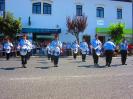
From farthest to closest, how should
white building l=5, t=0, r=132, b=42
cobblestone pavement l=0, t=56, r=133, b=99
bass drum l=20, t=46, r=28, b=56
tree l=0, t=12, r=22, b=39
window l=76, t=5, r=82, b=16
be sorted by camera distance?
window l=76, t=5, r=82, b=16 < white building l=5, t=0, r=132, b=42 < tree l=0, t=12, r=22, b=39 < bass drum l=20, t=46, r=28, b=56 < cobblestone pavement l=0, t=56, r=133, b=99

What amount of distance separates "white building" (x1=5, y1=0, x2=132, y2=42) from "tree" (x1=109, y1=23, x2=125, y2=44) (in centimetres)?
284

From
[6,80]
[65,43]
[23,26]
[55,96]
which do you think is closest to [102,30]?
[65,43]

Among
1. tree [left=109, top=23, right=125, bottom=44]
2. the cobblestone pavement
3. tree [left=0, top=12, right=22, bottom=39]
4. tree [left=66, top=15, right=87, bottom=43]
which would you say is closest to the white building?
tree [left=66, top=15, right=87, bottom=43]

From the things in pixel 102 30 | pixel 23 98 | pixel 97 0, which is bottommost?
pixel 23 98

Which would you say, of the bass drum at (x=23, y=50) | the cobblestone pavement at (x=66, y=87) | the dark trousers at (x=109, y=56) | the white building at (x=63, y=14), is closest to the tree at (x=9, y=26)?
the white building at (x=63, y=14)

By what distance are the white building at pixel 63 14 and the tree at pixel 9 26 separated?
4.19 m

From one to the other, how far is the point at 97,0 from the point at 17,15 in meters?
9.96

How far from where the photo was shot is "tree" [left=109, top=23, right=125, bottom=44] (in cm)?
4631

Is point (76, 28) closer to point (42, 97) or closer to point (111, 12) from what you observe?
point (111, 12)

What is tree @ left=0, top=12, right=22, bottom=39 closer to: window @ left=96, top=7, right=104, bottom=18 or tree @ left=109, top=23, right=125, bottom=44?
tree @ left=109, top=23, right=125, bottom=44

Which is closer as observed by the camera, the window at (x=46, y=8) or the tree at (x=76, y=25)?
the tree at (x=76, y=25)

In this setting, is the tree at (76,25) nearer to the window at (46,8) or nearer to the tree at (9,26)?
the window at (46,8)

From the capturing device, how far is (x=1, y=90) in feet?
43.0

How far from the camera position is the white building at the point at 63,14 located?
149 ft
